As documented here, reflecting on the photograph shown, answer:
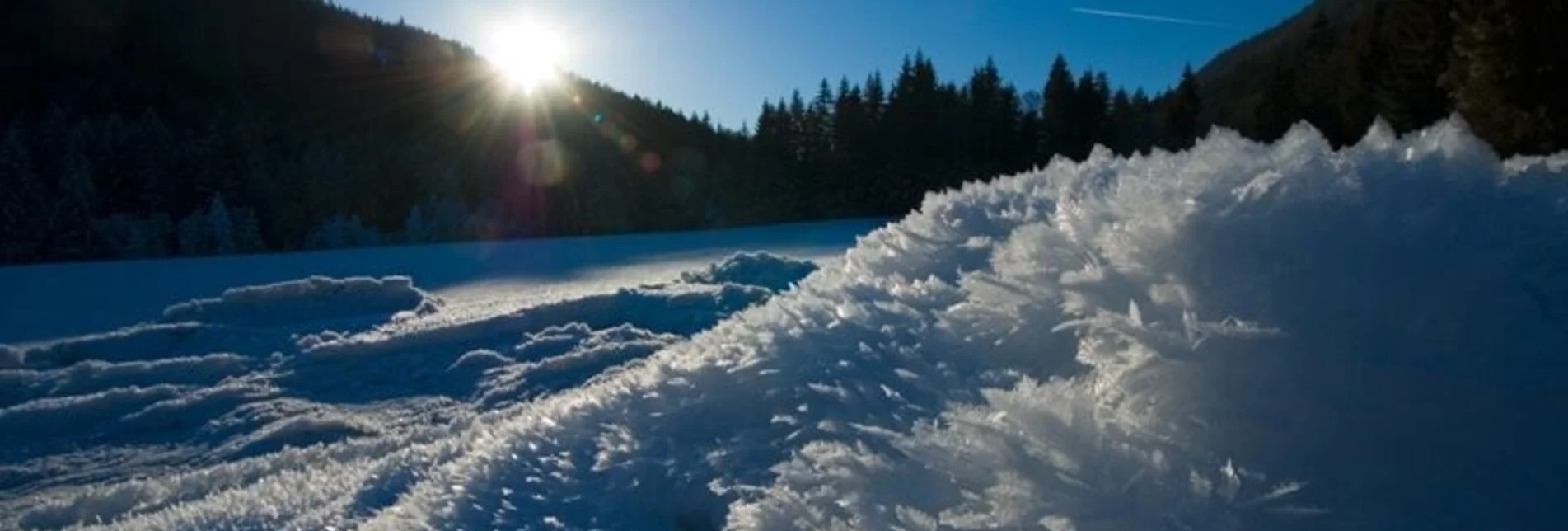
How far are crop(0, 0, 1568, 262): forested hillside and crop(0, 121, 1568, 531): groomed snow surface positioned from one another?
1424 centimetres

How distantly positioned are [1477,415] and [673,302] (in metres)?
7.07

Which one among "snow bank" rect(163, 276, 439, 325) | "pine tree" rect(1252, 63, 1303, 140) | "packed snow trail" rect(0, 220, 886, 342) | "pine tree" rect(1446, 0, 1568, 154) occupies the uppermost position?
"pine tree" rect(1252, 63, 1303, 140)

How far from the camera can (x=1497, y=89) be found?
6242mm

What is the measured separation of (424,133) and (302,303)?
2539 cm

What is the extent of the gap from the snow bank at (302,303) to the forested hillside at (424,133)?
12297 mm

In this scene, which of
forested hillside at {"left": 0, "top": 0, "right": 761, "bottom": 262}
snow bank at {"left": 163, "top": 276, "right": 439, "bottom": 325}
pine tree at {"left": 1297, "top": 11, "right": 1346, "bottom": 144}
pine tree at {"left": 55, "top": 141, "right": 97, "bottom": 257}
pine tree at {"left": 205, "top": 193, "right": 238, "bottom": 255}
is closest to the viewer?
snow bank at {"left": 163, "top": 276, "right": 439, "bottom": 325}

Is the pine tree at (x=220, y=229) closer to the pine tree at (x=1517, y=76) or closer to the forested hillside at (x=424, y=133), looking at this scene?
the forested hillside at (x=424, y=133)

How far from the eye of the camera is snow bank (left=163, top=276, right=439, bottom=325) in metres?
8.20

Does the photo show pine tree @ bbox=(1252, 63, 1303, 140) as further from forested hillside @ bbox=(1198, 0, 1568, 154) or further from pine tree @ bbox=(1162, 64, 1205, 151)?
pine tree @ bbox=(1162, 64, 1205, 151)

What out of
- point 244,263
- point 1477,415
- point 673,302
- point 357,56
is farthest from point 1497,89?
point 357,56

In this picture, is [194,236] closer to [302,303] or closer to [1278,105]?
[302,303]

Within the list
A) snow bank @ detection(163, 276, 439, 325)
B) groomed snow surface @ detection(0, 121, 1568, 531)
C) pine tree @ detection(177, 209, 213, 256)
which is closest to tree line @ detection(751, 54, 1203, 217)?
pine tree @ detection(177, 209, 213, 256)

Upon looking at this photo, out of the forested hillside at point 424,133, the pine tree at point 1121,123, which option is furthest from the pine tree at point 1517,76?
the pine tree at point 1121,123

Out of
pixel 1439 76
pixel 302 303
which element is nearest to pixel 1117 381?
pixel 302 303
